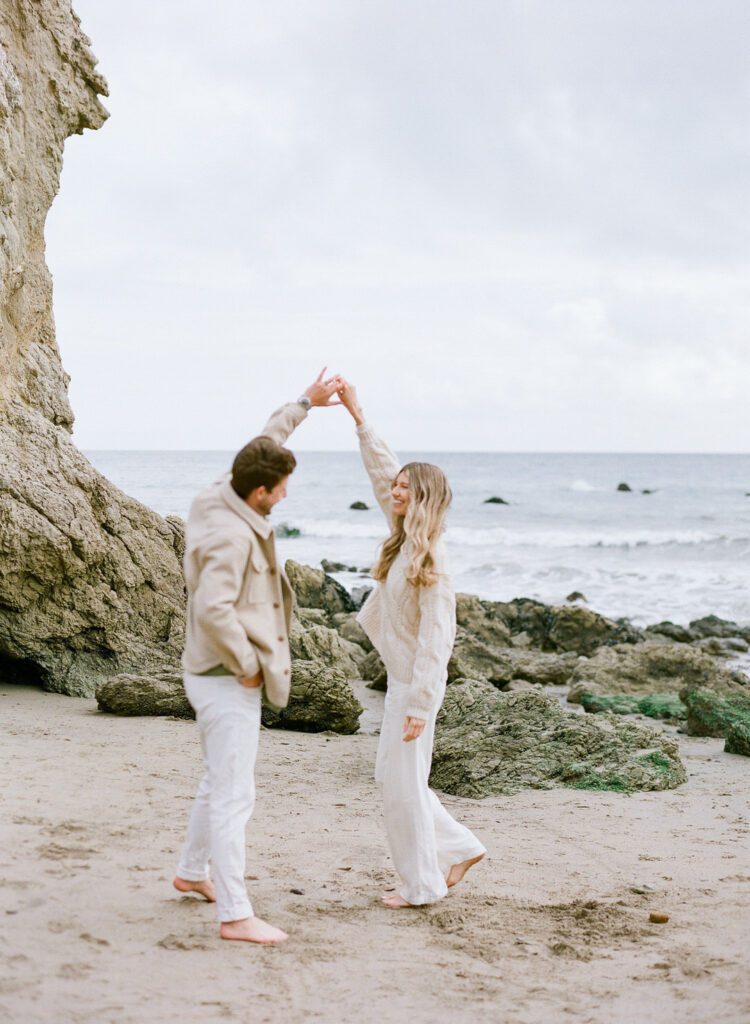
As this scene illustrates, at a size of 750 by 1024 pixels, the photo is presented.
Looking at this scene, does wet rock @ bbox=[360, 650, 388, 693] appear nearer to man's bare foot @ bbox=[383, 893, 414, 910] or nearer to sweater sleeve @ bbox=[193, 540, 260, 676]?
man's bare foot @ bbox=[383, 893, 414, 910]

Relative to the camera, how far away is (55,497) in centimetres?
930

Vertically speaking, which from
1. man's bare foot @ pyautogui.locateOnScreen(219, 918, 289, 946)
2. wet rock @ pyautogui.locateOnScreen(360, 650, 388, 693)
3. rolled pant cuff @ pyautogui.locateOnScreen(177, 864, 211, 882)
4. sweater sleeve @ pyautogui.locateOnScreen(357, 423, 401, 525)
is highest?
sweater sleeve @ pyautogui.locateOnScreen(357, 423, 401, 525)

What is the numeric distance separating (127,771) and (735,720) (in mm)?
5670

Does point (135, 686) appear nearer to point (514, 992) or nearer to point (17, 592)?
point (17, 592)

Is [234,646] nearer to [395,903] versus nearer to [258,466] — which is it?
[258,466]

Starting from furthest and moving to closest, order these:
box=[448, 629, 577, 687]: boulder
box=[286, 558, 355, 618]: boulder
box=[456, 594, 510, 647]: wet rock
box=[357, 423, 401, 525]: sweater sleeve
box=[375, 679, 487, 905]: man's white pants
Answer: box=[286, 558, 355, 618]: boulder, box=[456, 594, 510, 647]: wet rock, box=[448, 629, 577, 687]: boulder, box=[357, 423, 401, 525]: sweater sleeve, box=[375, 679, 487, 905]: man's white pants

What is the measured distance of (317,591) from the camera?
1756 cm

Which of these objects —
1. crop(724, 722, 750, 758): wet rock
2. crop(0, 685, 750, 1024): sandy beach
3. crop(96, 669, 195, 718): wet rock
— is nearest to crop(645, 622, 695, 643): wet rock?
crop(724, 722, 750, 758): wet rock

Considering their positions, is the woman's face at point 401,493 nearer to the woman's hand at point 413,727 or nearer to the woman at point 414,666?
the woman at point 414,666

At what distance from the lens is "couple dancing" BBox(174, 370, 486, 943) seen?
13.6 feet

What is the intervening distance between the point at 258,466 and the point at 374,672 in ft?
28.2

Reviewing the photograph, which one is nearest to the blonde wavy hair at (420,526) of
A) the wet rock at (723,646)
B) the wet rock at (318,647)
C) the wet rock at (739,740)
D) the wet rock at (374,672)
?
the wet rock at (318,647)

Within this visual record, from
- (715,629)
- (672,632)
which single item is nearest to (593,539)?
(715,629)

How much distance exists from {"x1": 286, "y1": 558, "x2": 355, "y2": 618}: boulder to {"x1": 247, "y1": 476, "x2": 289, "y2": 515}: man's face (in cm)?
1275
